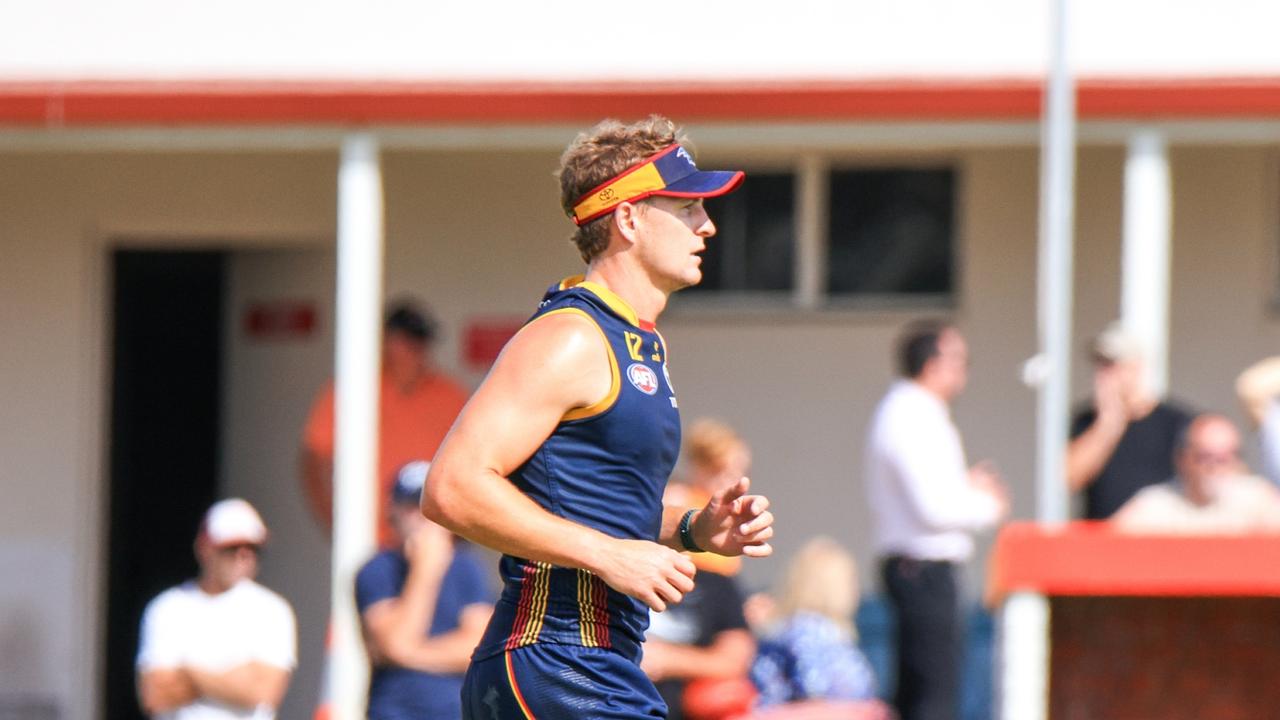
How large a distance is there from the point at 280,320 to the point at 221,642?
2.88 metres

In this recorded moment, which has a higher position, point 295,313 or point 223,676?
point 295,313

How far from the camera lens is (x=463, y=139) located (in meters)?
8.25

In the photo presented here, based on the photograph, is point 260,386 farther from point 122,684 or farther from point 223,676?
point 223,676

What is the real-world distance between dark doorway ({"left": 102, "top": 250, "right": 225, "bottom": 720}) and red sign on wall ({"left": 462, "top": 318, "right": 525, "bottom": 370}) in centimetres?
138

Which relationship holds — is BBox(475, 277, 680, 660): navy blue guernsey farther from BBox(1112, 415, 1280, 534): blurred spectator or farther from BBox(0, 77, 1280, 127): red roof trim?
BBox(0, 77, 1280, 127): red roof trim

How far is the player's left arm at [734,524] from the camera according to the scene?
367 centimetres

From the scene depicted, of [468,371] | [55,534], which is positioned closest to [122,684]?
[55,534]

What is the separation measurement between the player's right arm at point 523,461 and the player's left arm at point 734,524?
11.5 inches

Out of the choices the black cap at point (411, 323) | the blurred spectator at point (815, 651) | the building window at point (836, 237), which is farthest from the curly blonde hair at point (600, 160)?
the building window at point (836, 237)

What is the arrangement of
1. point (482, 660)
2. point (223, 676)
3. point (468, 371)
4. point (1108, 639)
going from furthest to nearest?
1. point (468, 371)
2. point (223, 676)
3. point (1108, 639)
4. point (482, 660)

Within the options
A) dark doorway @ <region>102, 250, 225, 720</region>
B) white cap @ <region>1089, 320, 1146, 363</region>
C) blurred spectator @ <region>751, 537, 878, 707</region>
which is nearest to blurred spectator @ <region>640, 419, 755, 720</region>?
blurred spectator @ <region>751, 537, 878, 707</region>

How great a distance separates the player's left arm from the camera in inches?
144

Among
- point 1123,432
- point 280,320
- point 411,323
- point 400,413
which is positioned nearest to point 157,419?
point 280,320

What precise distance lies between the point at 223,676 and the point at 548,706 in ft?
12.9
